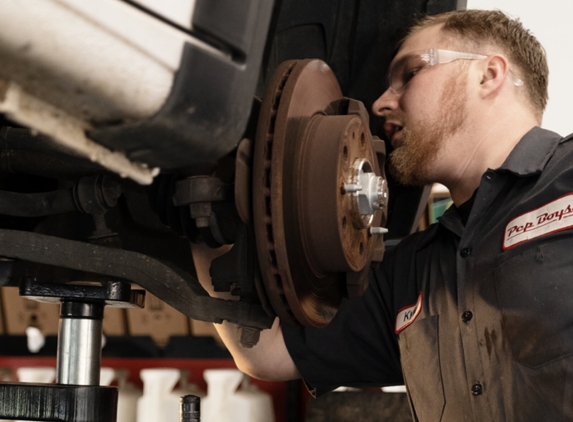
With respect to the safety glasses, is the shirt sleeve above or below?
below

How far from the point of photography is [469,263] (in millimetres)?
1047

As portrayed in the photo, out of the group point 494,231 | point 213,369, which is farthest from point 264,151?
point 213,369

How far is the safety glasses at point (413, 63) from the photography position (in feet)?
3.81

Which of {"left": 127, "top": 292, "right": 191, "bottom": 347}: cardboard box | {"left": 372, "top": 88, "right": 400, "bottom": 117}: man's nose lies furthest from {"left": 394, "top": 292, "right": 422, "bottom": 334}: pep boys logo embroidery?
{"left": 127, "top": 292, "right": 191, "bottom": 347}: cardboard box

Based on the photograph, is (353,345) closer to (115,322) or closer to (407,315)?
(407,315)

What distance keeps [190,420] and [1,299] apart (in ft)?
4.37

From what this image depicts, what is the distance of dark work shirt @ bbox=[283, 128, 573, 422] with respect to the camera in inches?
36.3

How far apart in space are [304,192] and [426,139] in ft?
1.69

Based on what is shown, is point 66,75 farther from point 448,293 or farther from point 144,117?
point 448,293

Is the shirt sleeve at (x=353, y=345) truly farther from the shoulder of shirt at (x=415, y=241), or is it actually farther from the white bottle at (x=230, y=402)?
the white bottle at (x=230, y=402)

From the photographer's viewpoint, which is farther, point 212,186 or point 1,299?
point 1,299

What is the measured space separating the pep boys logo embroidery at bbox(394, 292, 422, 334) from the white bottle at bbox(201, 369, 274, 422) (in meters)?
0.86

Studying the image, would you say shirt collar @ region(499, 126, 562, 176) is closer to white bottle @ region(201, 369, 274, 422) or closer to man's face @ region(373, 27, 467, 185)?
man's face @ region(373, 27, 467, 185)

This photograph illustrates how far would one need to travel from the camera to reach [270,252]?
689 millimetres
